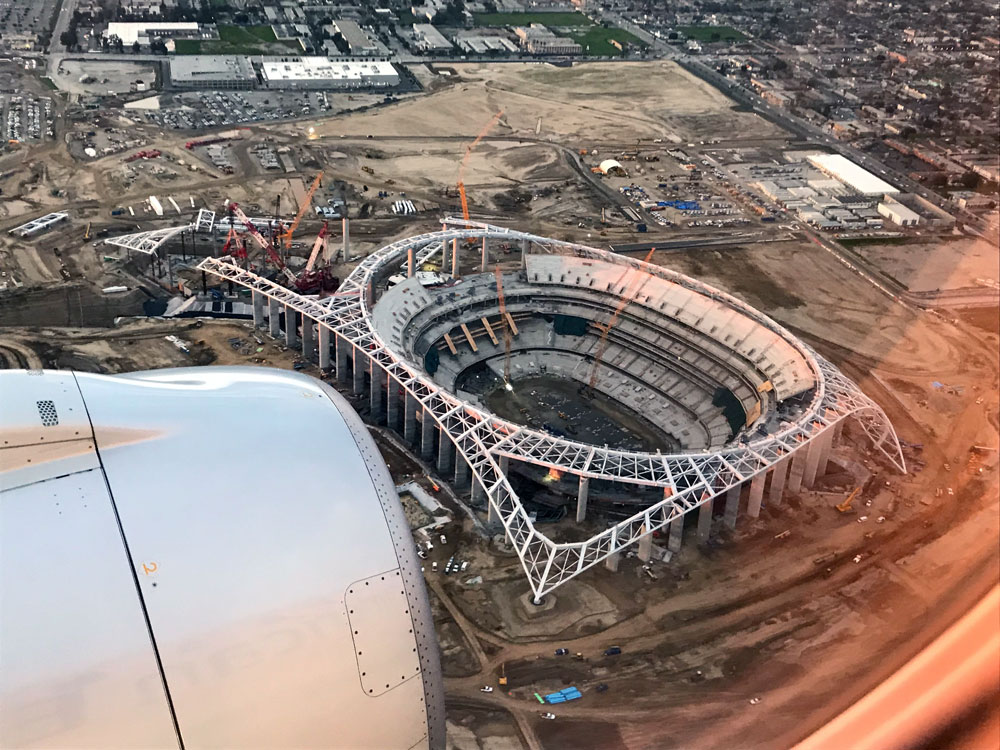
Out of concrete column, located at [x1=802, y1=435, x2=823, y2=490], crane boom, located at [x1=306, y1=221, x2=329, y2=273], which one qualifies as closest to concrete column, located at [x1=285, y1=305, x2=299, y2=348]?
crane boom, located at [x1=306, y1=221, x2=329, y2=273]

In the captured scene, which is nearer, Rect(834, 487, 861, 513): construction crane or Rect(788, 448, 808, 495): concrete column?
Rect(834, 487, 861, 513): construction crane

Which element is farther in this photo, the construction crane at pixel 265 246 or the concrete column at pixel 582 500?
the construction crane at pixel 265 246

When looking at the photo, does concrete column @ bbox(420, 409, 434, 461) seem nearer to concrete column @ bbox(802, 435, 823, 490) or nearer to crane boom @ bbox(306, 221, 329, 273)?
concrete column @ bbox(802, 435, 823, 490)

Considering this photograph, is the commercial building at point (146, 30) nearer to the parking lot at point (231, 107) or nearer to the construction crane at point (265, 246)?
the parking lot at point (231, 107)

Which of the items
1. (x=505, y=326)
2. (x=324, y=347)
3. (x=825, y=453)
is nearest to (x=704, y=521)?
(x=825, y=453)

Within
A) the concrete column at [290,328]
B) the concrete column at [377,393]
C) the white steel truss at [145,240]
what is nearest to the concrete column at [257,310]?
the concrete column at [290,328]
